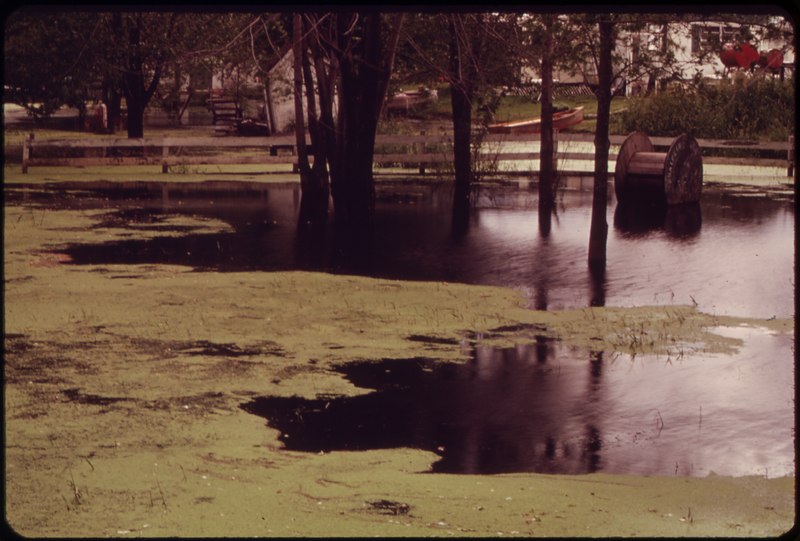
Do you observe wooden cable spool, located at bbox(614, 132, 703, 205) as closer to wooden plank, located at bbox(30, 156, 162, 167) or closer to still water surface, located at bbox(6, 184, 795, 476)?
still water surface, located at bbox(6, 184, 795, 476)

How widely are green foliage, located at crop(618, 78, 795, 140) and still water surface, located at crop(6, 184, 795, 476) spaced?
33.7ft

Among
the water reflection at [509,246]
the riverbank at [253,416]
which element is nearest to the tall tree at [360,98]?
the water reflection at [509,246]

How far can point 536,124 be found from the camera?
46000 millimetres

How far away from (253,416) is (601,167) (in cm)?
949

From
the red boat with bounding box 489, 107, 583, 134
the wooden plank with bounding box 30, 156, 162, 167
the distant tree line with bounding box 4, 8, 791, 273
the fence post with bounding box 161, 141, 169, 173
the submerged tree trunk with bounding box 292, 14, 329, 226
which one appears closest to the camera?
the distant tree line with bounding box 4, 8, 791, 273

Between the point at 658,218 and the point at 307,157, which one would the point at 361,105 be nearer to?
the point at 307,157

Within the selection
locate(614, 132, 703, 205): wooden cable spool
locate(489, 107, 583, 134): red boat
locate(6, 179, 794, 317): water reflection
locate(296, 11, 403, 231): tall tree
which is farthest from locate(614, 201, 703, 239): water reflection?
locate(489, 107, 583, 134): red boat

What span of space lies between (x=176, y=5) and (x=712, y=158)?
31.5 m

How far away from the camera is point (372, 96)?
19.8 metres

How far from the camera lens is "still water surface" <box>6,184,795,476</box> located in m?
9.45

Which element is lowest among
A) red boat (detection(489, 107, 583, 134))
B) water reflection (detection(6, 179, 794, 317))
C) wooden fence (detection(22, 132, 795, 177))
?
water reflection (detection(6, 179, 794, 317))

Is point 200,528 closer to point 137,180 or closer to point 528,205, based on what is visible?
point 528,205

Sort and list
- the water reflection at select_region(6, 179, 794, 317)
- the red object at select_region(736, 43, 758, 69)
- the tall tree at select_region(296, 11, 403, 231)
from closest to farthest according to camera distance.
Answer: the water reflection at select_region(6, 179, 794, 317) → the tall tree at select_region(296, 11, 403, 231) → the red object at select_region(736, 43, 758, 69)

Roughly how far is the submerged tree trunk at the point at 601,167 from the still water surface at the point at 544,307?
294 mm
